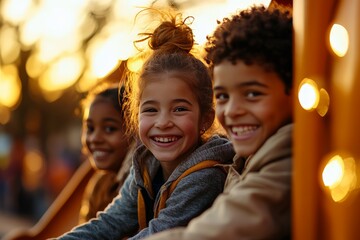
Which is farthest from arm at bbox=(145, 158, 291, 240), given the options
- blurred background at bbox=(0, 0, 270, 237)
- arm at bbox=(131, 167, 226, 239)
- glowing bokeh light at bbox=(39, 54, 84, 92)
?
glowing bokeh light at bbox=(39, 54, 84, 92)

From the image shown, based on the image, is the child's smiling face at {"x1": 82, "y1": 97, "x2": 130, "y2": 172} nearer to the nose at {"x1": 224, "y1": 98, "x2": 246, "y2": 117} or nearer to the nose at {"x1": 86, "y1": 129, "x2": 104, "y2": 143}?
the nose at {"x1": 86, "y1": 129, "x2": 104, "y2": 143}

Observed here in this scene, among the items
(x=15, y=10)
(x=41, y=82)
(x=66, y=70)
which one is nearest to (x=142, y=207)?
(x=66, y=70)

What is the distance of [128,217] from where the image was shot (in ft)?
10.4

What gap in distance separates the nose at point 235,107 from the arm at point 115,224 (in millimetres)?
1013

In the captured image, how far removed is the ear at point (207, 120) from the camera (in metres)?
3.00

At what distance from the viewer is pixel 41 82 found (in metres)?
21.0

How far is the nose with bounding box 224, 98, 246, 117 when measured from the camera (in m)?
2.21

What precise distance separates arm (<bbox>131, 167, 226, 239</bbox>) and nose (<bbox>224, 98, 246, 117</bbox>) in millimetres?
528

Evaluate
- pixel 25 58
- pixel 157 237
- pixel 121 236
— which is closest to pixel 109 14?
pixel 25 58

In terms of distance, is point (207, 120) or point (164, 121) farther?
point (207, 120)

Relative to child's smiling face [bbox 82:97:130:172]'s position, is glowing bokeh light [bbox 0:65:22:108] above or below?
above

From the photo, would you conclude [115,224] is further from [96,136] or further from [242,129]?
[242,129]

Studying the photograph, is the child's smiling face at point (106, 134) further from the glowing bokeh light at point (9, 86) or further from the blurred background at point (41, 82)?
the glowing bokeh light at point (9, 86)

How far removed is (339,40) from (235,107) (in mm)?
514
